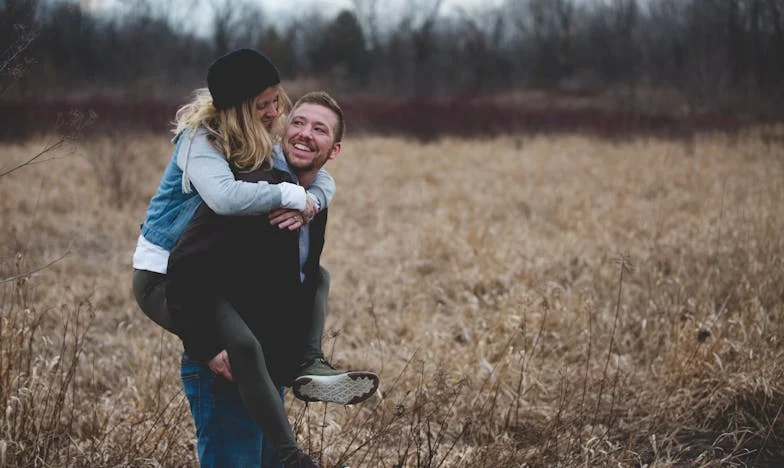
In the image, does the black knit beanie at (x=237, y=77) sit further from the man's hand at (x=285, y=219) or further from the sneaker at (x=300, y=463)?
the sneaker at (x=300, y=463)

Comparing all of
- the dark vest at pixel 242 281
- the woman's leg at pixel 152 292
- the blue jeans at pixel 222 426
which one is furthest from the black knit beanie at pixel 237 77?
the blue jeans at pixel 222 426

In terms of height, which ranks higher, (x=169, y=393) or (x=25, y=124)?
(x=25, y=124)

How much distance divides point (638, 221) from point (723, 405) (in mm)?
A: 4054

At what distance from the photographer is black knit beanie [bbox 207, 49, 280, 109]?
6.49ft

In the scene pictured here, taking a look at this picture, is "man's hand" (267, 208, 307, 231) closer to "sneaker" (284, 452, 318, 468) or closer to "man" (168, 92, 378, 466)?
"man" (168, 92, 378, 466)

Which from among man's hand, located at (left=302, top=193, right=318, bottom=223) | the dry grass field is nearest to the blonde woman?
man's hand, located at (left=302, top=193, right=318, bottom=223)

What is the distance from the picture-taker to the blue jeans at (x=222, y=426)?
6.66 feet

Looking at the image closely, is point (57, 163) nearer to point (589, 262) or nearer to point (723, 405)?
point (589, 262)

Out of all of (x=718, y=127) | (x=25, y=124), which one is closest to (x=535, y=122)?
(x=718, y=127)

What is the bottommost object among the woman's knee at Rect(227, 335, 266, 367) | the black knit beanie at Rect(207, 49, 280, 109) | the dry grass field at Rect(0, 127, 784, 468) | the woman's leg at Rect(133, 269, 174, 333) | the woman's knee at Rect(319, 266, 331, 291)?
the dry grass field at Rect(0, 127, 784, 468)

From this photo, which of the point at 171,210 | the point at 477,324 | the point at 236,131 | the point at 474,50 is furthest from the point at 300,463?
the point at 474,50

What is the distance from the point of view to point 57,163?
36.3ft

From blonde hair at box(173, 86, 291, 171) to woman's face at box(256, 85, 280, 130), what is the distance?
1.0 inches

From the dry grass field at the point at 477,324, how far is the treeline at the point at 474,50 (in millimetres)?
6533
